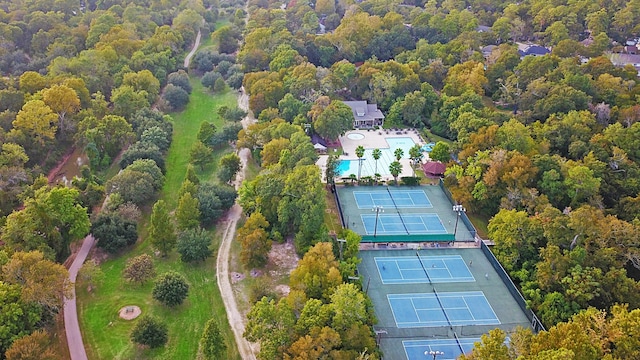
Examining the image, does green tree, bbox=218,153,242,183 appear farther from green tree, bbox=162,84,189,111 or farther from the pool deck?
green tree, bbox=162,84,189,111

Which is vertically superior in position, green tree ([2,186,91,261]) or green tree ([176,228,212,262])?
green tree ([2,186,91,261])

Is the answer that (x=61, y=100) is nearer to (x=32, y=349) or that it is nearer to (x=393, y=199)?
(x=32, y=349)

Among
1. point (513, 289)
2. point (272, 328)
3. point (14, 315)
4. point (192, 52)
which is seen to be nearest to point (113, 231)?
point (14, 315)

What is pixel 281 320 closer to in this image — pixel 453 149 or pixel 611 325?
pixel 611 325

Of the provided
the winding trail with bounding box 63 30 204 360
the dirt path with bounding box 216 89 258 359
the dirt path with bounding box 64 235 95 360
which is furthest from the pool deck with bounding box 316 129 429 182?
the dirt path with bounding box 64 235 95 360

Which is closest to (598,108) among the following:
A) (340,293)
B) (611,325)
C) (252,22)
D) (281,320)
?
(611,325)

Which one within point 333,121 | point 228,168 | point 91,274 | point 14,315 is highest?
point 14,315

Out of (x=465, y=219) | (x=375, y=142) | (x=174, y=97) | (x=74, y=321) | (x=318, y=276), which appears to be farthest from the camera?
(x=174, y=97)
